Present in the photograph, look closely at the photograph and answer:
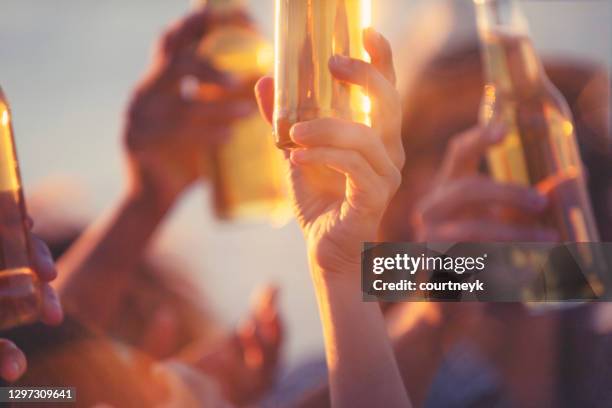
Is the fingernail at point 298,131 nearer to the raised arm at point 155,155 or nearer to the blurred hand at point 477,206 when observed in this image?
the blurred hand at point 477,206

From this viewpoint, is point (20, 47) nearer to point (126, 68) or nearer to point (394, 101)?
point (126, 68)

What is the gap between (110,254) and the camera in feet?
4.09

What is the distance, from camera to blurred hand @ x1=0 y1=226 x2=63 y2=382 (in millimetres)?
786

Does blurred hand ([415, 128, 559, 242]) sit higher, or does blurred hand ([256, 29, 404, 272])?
blurred hand ([256, 29, 404, 272])

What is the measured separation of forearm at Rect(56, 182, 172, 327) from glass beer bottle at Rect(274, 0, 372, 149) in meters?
0.63

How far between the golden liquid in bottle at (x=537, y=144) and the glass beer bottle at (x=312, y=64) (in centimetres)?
38

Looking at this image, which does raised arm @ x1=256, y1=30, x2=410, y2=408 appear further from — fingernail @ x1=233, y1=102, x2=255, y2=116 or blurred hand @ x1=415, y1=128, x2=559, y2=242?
fingernail @ x1=233, y1=102, x2=255, y2=116

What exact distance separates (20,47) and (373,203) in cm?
79

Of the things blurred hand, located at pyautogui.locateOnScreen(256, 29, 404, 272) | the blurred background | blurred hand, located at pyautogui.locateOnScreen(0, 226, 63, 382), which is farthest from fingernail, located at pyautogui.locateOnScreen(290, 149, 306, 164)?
the blurred background

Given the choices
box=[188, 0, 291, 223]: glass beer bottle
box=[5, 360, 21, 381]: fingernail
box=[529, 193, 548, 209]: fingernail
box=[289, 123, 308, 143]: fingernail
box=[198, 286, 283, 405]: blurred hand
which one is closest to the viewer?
box=[289, 123, 308, 143]: fingernail

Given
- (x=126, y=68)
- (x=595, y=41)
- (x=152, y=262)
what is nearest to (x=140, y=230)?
(x=126, y=68)

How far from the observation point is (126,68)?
133cm

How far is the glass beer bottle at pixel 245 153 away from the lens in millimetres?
1152

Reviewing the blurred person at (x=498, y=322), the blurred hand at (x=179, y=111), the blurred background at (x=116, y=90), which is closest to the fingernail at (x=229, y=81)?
the blurred hand at (x=179, y=111)
